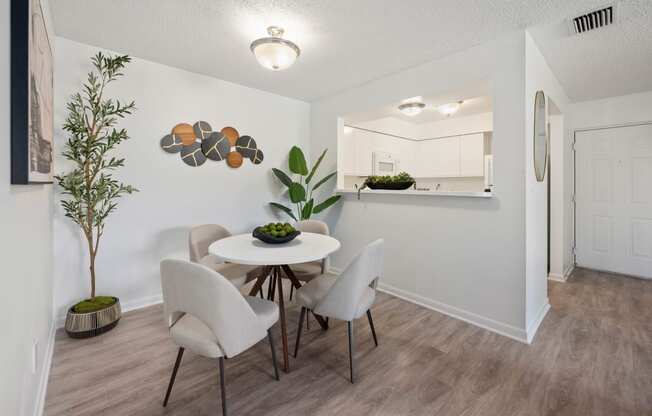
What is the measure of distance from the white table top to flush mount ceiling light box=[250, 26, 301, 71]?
1.36 m

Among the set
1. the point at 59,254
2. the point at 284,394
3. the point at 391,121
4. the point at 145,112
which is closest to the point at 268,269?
the point at 284,394

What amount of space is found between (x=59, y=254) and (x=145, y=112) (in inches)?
57.7

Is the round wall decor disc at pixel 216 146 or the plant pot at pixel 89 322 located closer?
the plant pot at pixel 89 322

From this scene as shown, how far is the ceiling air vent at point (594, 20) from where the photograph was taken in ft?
6.60

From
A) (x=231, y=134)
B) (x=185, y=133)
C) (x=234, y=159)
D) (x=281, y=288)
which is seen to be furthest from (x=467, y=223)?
(x=185, y=133)

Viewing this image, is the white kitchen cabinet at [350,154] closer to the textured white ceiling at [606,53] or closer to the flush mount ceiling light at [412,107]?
the flush mount ceiling light at [412,107]

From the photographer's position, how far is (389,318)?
268 cm

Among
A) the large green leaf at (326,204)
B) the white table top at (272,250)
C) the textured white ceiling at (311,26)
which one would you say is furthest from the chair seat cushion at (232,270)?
the textured white ceiling at (311,26)

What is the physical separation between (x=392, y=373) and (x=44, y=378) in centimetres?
213

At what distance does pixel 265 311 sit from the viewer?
5.62 feet

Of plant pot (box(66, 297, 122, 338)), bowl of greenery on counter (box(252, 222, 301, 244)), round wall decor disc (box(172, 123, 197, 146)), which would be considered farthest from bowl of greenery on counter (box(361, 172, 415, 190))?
plant pot (box(66, 297, 122, 338))

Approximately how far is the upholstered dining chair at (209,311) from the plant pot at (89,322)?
4.21 ft

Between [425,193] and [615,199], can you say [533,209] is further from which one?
[615,199]

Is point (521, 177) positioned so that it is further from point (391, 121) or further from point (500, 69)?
point (391, 121)
